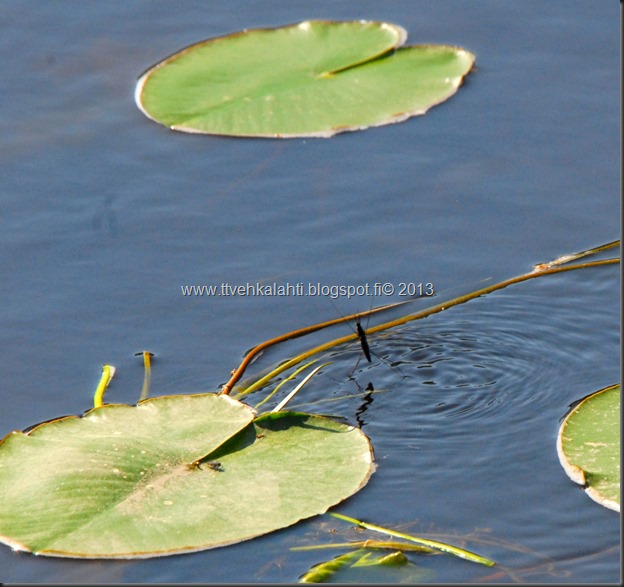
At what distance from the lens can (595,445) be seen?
373 cm

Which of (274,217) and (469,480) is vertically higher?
(274,217)

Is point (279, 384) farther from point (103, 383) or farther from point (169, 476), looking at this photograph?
point (169, 476)

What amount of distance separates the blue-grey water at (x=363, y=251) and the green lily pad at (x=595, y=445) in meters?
0.06

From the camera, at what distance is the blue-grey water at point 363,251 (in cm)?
357

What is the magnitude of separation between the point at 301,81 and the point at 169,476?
3.03 m

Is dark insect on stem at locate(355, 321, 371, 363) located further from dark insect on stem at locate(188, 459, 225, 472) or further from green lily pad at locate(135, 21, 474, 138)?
green lily pad at locate(135, 21, 474, 138)

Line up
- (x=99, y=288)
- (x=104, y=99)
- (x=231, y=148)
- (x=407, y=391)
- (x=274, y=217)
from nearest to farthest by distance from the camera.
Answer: (x=407, y=391)
(x=99, y=288)
(x=274, y=217)
(x=231, y=148)
(x=104, y=99)

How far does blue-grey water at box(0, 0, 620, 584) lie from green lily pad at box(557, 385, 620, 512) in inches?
2.2

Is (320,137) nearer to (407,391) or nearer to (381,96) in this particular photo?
(381,96)

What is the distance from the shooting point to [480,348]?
4.37m

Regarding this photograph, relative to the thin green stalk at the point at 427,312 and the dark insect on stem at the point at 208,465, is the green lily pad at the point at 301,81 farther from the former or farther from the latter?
the dark insect on stem at the point at 208,465

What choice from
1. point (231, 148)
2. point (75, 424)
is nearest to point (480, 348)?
point (75, 424)

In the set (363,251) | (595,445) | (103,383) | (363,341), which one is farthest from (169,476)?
(363,251)

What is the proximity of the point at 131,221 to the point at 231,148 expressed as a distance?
0.79 metres
